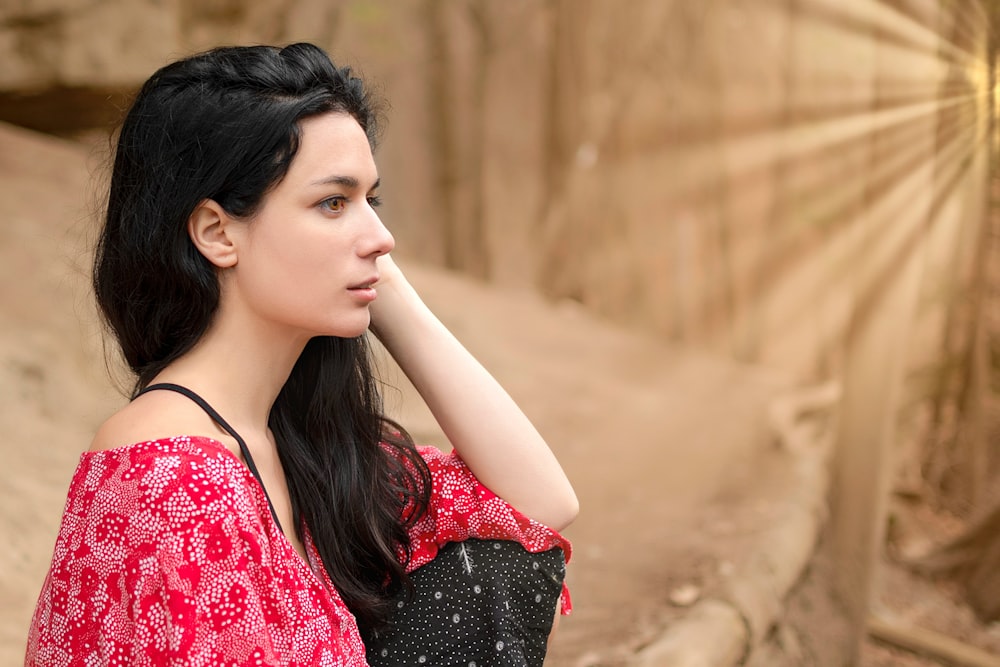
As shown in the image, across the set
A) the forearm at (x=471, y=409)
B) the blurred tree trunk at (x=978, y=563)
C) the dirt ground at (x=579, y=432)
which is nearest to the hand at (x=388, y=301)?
the forearm at (x=471, y=409)

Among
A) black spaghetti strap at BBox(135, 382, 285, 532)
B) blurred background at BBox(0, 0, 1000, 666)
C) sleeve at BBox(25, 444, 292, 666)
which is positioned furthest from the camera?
blurred background at BBox(0, 0, 1000, 666)

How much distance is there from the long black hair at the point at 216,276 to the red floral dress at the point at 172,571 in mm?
216

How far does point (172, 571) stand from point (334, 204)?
1.69 ft

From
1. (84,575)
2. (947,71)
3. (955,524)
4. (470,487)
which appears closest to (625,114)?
(955,524)

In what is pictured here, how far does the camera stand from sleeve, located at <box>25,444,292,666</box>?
1142mm

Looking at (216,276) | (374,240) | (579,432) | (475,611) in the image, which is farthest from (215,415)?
(579,432)

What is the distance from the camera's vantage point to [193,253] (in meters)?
1.33

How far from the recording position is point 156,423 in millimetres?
1228

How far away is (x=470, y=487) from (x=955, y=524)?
92.3 inches

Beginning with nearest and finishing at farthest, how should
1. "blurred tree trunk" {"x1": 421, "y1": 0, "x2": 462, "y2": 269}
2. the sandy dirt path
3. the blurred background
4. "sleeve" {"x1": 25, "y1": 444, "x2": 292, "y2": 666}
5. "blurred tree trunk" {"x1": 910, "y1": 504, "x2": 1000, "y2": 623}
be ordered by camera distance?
"sleeve" {"x1": 25, "y1": 444, "x2": 292, "y2": 666}
the sandy dirt path
the blurred background
"blurred tree trunk" {"x1": 910, "y1": 504, "x2": 1000, "y2": 623}
"blurred tree trunk" {"x1": 421, "y1": 0, "x2": 462, "y2": 269}

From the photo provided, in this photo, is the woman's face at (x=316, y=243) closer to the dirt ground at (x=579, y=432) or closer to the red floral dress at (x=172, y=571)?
the red floral dress at (x=172, y=571)

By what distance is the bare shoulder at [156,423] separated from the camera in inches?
48.0

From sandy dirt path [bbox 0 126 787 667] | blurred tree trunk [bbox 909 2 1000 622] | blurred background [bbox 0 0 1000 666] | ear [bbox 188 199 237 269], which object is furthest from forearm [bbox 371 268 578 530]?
blurred tree trunk [bbox 909 2 1000 622]

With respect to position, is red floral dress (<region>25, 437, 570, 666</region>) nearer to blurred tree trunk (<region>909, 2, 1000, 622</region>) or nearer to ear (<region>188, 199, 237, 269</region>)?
ear (<region>188, 199, 237, 269</region>)
